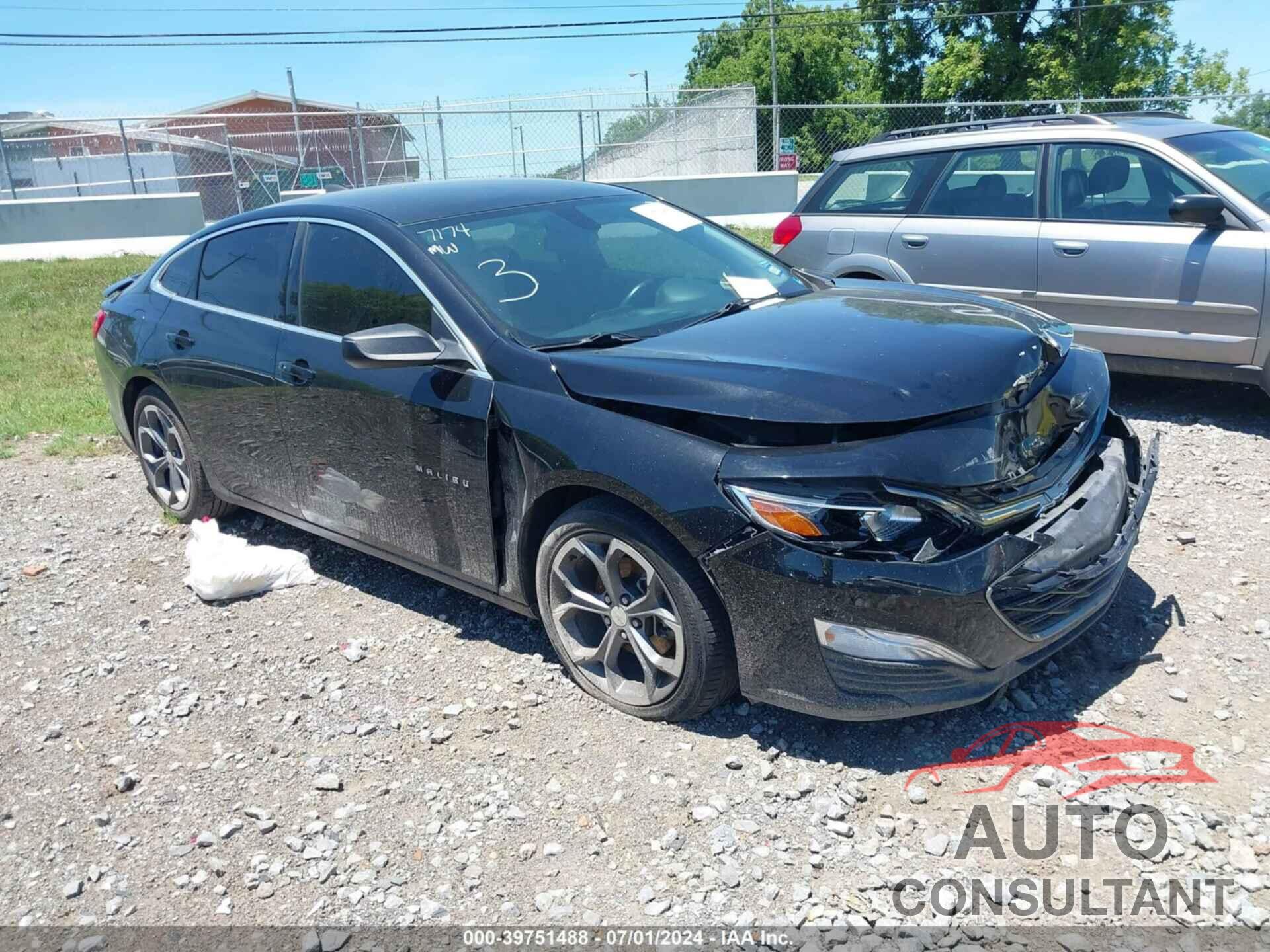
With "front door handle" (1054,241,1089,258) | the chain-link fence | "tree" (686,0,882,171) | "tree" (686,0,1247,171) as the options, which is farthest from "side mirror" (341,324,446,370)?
"tree" (686,0,1247,171)

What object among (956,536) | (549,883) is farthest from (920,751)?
(549,883)

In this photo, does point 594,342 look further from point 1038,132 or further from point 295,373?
point 1038,132

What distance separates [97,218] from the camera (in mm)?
19750

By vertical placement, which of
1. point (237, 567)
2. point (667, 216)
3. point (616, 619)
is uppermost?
point (667, 216)

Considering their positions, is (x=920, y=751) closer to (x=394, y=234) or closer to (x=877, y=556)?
(x=877, y=556)

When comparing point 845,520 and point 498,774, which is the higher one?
point 845,520

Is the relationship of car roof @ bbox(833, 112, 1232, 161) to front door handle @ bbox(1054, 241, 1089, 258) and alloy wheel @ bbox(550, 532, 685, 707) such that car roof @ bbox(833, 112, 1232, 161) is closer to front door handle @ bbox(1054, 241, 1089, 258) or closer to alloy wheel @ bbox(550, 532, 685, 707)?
front door handle @ bbox(1054, 241, 1089, 258)

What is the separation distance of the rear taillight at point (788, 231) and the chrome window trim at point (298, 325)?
399 cm

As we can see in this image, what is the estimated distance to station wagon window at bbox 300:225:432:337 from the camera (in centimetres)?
393

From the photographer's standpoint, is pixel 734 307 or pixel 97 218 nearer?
pixel 734 307

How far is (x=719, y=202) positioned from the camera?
70.5 ft

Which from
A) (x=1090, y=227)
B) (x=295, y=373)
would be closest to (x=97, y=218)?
(x=295, y=373)

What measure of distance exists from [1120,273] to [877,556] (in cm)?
426

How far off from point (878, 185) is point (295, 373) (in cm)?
469
